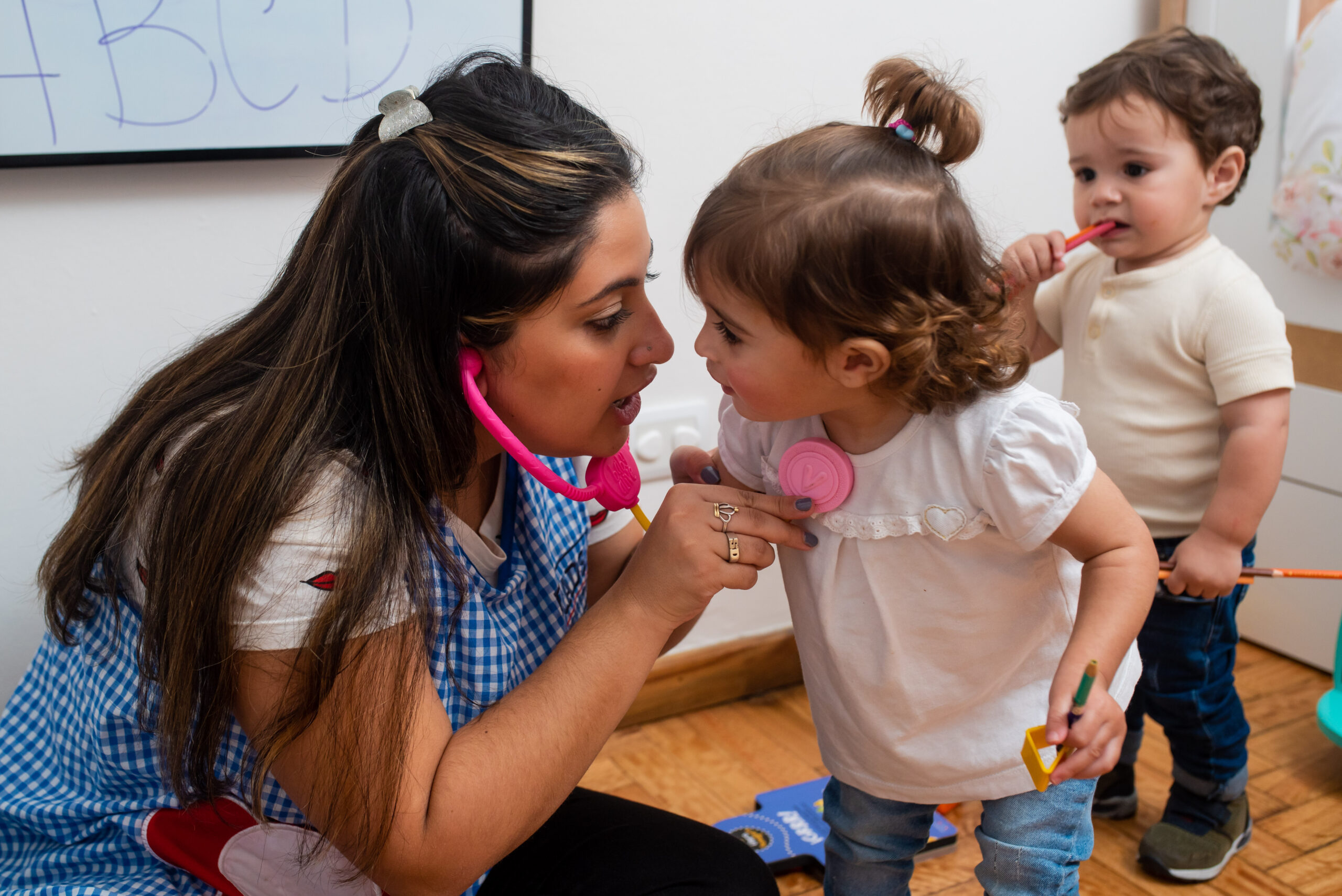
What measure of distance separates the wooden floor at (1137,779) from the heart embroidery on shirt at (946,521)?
0.68 m

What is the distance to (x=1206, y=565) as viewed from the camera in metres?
1.24

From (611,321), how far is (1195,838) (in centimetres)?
106

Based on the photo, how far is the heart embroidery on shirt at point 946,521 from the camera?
2.83 ft

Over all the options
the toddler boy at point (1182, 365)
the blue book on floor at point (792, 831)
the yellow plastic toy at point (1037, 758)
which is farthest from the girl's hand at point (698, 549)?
the blue book on floor at point (792, 831)

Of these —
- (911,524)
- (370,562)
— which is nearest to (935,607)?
(911,524)

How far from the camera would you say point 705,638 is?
1771 millimetres

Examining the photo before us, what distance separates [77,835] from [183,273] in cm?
63

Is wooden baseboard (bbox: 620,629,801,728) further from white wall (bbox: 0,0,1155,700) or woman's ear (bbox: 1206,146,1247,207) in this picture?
woman's ear (bbox: 1206,146,1247,207)

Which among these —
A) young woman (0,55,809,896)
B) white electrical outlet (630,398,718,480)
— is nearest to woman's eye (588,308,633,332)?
young woman (0,55,809,896)

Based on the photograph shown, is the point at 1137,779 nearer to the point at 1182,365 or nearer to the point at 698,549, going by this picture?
the point at 1182,365

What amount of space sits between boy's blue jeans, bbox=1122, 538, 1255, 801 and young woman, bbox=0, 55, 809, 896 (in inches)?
26.9

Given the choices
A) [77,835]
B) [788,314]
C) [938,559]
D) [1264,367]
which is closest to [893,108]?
[788,314]

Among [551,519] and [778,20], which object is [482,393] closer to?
[551,519]

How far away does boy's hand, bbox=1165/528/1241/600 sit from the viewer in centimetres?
124
